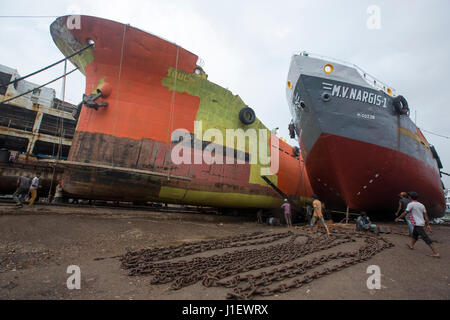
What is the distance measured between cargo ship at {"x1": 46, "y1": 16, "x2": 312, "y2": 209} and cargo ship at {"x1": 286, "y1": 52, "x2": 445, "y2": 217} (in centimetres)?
341

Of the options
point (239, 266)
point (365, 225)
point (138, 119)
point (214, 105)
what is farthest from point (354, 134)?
point (138, 119)

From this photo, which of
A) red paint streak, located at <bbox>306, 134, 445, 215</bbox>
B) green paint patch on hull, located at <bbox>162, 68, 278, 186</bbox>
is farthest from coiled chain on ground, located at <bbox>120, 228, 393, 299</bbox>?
green paint patch on hull, located at <bbox>162, 68, 278, 186</bbox>

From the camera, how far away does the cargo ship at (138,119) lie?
7180 mm

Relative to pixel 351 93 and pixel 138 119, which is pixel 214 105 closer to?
pixel 138 119

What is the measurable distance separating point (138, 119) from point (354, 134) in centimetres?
742

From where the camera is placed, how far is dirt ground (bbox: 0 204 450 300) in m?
2.59

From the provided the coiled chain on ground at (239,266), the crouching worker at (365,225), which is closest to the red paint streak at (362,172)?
the crouching worker at (365,225)

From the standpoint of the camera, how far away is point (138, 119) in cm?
761

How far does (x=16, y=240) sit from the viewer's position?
4.42m

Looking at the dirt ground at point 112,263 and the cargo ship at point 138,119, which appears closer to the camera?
the dirt ground at point 112,263

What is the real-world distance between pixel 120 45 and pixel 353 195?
384 inches

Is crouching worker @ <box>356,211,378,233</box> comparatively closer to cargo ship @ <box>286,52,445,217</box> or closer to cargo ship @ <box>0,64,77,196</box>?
cargo ship @ <box>286,52,445,217</box>

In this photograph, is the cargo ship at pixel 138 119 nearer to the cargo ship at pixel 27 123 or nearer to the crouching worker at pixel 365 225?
the crouching worker at pixel 365 225

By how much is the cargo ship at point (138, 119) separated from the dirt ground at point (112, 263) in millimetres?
1200
